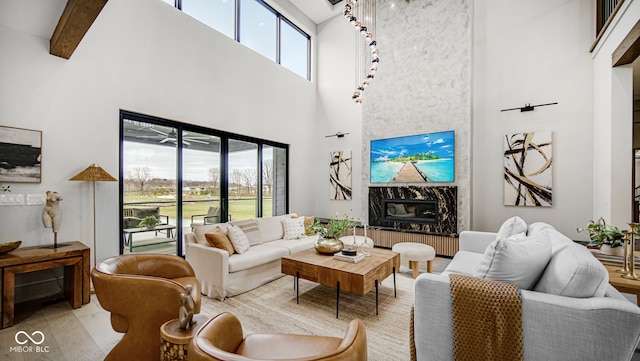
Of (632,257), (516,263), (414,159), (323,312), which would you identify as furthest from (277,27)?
(632,257)

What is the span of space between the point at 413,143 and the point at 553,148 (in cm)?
224

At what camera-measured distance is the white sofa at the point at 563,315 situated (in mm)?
1359

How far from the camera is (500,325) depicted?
158 centimetres

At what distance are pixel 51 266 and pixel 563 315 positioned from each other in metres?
4.24

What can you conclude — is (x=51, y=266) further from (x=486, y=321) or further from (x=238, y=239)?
(x=486, y=321)

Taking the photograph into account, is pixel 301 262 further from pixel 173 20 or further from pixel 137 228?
pixel 173 20

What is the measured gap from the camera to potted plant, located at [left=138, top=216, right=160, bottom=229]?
4031 millimetres

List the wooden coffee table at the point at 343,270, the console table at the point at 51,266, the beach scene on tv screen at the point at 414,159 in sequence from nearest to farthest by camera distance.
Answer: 1. the console table at the point at 51,266
2. the wooden coffee table at the point at 343,270
3. the beach scene on tv screen at the point at 414,159

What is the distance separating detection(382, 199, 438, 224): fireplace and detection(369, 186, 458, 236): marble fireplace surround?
61mm

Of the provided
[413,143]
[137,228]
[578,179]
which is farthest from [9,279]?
[578,179]

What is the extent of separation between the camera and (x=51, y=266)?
2.76 meters

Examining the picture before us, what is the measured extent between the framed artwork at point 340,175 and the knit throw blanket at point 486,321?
4.85 meters

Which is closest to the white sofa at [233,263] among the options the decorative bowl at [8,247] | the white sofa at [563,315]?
the decorative bowl at [8,247]

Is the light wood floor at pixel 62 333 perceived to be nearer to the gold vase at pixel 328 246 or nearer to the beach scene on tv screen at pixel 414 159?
the gold vase at pixel 328 246
